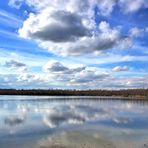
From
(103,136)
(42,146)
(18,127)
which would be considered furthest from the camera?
(18,127)

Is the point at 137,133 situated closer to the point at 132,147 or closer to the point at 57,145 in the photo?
the point at 132,147

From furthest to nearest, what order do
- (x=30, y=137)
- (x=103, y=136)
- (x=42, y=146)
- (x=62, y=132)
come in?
(x=62, y=132)
(x=103, y=136)
(x=30, y=137)
(x=42, y=146)

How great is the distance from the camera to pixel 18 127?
73.2 feet

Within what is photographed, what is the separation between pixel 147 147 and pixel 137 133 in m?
5.67

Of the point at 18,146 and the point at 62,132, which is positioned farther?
the point at 62,132

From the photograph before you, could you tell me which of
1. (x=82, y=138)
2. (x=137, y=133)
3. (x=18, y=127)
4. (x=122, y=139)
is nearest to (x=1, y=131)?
(x=18, y=127)

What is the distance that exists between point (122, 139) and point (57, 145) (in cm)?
464

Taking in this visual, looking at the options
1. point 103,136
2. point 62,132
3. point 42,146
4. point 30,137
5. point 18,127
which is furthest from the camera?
point 18,127

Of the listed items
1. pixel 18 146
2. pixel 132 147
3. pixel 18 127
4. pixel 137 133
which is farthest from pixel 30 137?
pixel 137 133

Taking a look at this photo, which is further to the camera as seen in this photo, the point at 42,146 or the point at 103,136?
the point at 103,136

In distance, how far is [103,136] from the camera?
1927 centimetres

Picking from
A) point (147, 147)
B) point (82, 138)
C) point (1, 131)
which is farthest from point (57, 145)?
point (1, 131)

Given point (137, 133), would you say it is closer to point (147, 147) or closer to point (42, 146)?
point (147, 147)

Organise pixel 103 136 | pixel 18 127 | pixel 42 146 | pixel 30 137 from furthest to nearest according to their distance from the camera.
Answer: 1. pixel 18 127
2. pixel 103 136
3. pixel 30 137
4. pixel 42 146
